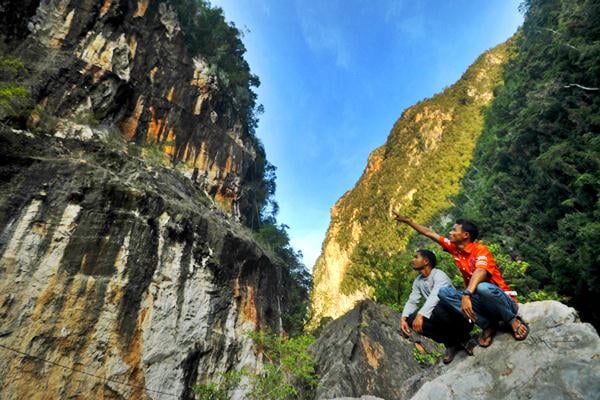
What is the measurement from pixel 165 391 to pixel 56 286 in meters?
4.89

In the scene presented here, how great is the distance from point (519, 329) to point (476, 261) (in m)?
0.73

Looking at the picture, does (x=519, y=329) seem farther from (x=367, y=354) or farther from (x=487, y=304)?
(x=367, y=354)

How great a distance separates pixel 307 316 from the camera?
2669 centimetres

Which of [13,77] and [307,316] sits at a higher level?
[13,77]

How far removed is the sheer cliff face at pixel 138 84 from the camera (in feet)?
59.7

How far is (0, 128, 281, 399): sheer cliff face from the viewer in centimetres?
1030

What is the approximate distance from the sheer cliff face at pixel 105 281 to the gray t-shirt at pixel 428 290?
1056cm

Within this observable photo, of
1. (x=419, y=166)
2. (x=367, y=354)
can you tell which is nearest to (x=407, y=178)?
(x=419, y=166)

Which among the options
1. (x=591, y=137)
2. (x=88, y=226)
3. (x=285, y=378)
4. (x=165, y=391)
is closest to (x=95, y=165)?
(x=88, y=226)

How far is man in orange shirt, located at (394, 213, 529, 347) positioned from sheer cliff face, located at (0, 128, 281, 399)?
11151mm

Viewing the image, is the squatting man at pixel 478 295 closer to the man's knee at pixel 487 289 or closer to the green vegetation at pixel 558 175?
the man's knee at pixel 487 289

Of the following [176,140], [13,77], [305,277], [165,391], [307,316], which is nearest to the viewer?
[165,391]

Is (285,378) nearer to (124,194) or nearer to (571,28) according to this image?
(124,194)

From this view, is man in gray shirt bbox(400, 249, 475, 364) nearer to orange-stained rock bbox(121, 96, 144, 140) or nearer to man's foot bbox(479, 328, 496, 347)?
man's foot bbox(479, 328, 496, 347)
